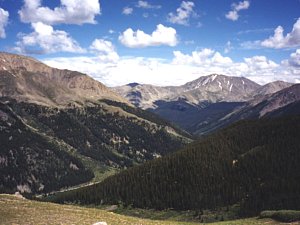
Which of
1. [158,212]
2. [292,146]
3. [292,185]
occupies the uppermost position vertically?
[292,146]

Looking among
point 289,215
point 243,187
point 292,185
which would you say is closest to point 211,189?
point 243,187

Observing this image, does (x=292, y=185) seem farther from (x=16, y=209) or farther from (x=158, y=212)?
(x=16, y=209)

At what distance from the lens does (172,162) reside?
624 feet

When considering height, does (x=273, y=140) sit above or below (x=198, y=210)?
above

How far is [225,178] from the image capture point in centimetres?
16400

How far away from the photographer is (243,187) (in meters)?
152

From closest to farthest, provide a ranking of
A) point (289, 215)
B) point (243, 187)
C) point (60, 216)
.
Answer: point (60, 216) < point (289, 215) < point (243, 187)

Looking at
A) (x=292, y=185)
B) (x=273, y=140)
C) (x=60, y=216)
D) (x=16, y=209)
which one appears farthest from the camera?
(x=273, y=140)

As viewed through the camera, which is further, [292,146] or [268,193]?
[292,146]

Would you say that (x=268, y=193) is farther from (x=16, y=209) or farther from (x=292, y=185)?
(x=16, y=209)

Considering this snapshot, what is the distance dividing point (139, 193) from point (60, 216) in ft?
378

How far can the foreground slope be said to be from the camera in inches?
5556

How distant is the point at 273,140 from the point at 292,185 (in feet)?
163

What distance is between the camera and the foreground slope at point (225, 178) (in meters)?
141
